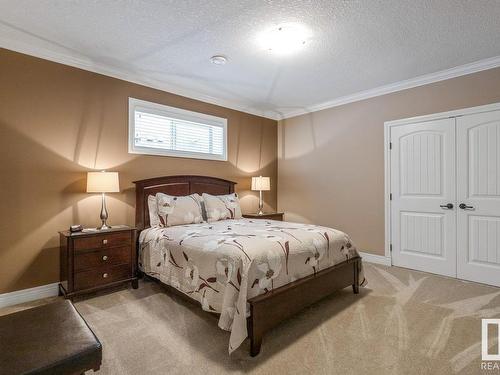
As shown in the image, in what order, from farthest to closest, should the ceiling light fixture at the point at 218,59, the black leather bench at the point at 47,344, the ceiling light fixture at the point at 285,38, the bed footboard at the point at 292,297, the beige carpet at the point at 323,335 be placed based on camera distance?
Answer: the ceiling light fixture at the point at 218,59
the ceiling light fixture at the point at 285,38
the bed footboard at the point at 292,297
the beige carpet at the point at 323,335
the black leather bench at the point at 47,344

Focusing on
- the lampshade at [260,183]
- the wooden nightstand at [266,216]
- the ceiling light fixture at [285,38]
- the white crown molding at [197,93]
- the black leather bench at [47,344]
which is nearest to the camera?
the black leather bench at [47,344]

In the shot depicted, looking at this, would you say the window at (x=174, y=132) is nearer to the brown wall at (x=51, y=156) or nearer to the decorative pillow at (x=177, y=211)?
the brown wall at (x=51, y=156)

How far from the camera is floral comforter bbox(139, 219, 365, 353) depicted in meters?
1.94

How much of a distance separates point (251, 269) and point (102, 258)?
72.1 inches

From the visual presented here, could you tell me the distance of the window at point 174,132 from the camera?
3691mm

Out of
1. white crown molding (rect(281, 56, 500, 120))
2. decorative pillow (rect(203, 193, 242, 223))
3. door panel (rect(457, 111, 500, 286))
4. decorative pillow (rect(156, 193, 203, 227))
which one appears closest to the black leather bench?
decorative pillow (rect(156, 193, 203, 227))

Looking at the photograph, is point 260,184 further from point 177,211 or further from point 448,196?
point 448,196

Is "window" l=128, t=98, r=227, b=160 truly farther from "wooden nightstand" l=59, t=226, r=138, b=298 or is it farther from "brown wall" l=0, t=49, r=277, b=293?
"wooden nightstand" l=59, t=226, r=138, b=298

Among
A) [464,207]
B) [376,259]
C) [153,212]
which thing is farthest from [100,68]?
[464,207]

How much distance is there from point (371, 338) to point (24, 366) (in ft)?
7.10

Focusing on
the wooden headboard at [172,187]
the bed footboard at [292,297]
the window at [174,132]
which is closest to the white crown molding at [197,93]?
the window at [174,132]

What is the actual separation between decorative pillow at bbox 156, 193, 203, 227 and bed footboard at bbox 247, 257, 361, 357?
1717 mm

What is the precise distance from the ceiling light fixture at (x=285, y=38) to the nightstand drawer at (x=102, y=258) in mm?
2711

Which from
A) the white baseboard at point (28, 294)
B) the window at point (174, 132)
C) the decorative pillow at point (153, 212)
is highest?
the window at point (174, 132)
